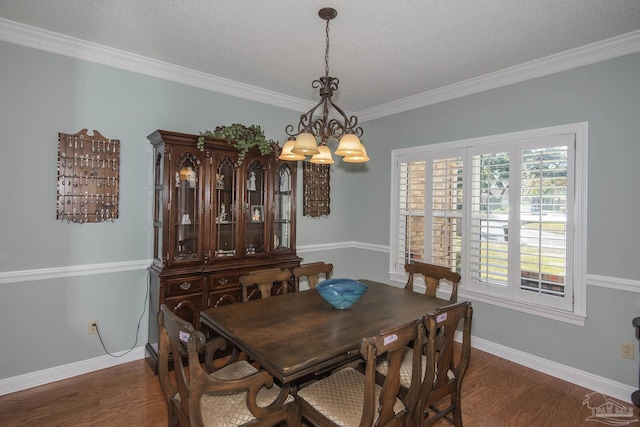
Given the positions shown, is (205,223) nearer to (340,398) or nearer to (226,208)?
(226,208)

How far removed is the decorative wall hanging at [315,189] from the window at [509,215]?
1130mm

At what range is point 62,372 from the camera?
2820 millimetres

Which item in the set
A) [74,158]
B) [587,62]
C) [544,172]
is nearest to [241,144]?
[74,158]

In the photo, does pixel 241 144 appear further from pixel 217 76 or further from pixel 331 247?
pixel 331 247

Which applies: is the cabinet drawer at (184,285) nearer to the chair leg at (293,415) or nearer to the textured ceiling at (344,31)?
the chair leg at (293,415)

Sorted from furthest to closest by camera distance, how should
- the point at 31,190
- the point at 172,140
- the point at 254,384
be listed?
the point at 172,140 → the point at 31,190 → the point at 254,384

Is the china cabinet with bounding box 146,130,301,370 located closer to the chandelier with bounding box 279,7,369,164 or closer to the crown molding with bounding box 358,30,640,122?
the chandelier with bounding box 279,7,369,164

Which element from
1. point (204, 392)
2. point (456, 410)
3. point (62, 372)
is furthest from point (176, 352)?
point (62, 372)

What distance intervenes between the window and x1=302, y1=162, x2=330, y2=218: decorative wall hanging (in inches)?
44.5

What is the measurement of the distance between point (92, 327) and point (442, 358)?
294 cm

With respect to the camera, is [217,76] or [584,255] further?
[217,76]

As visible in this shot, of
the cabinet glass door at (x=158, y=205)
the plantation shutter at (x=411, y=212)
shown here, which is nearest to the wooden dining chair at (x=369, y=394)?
the cabinet glass door at (x=158, y=205)

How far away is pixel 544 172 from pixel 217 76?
3.39 meters

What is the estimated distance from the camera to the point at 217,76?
3566 millimetres
